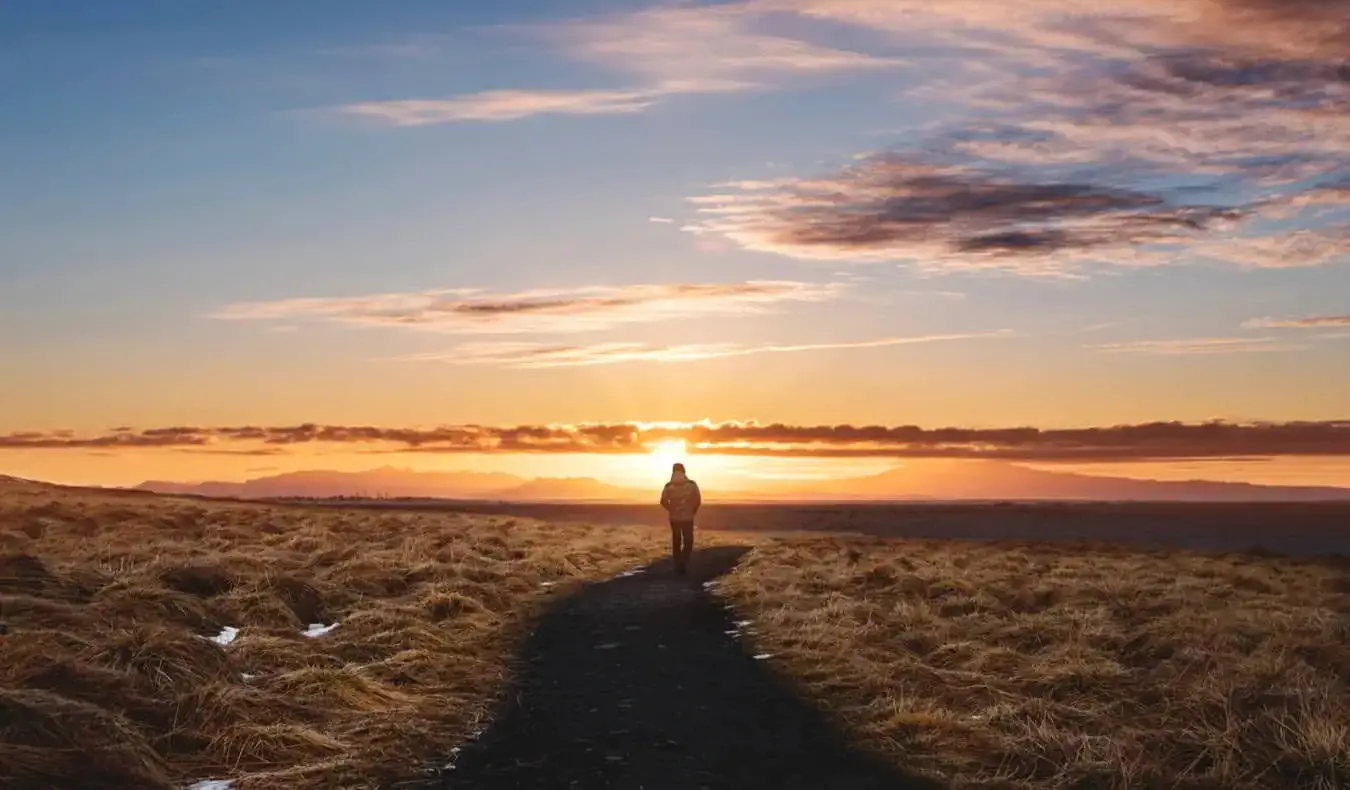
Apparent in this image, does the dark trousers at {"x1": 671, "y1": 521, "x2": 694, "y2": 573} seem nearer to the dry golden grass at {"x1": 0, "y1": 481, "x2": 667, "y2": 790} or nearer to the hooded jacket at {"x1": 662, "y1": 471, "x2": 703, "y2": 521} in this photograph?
the hooded jacket at {"x1": 662, "y1": 471, "x2": 703, "y2": 521}

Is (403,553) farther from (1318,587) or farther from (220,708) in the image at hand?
(1318,587)

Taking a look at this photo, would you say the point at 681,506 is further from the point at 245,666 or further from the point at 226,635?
the point at 245,666

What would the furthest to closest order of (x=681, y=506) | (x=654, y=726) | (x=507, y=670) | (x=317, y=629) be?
(x=681, y=506), (x=317, y=629), (x=507, y=670), (x=654, y=726)

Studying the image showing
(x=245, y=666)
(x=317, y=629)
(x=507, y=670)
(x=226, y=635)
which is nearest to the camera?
(x=245, y=666)

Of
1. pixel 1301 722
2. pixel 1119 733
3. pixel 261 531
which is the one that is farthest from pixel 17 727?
pixel 261 531

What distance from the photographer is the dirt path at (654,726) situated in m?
9.52

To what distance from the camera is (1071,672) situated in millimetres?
12789

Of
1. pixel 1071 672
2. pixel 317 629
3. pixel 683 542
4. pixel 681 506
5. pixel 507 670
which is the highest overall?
pixel 681 506

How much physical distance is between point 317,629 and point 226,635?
1908mm

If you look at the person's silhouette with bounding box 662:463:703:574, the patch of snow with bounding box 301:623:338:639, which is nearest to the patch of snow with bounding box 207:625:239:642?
the patch of snow with bounding box 301:623:338:639

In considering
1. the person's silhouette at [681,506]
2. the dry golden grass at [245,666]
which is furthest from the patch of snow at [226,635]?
the person's silhouette at [681,506]

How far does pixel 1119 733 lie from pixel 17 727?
966 centimetres

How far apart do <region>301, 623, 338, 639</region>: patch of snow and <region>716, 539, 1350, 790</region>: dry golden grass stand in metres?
6.62

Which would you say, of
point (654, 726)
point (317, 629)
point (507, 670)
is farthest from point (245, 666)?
point (654, 726)
